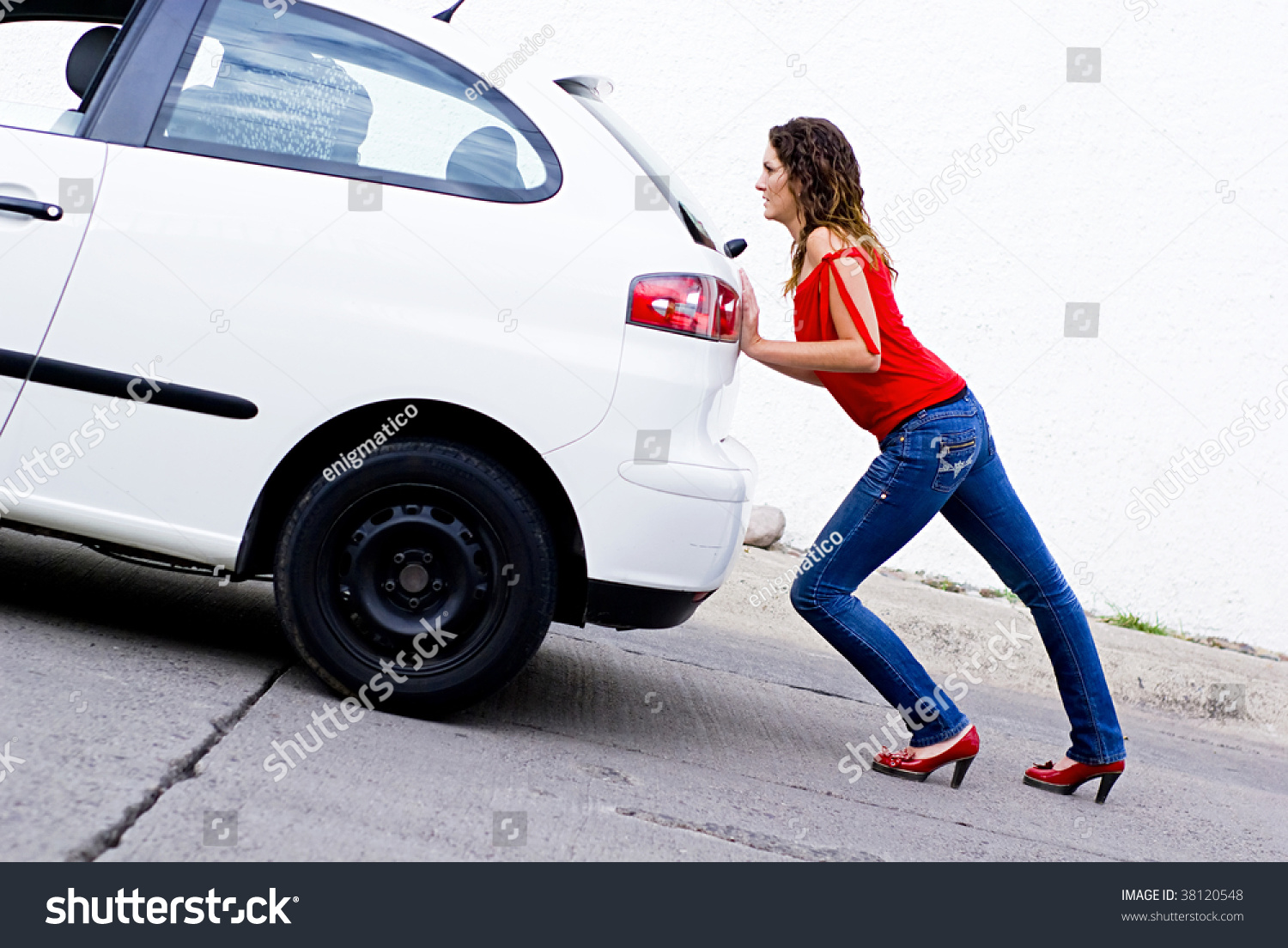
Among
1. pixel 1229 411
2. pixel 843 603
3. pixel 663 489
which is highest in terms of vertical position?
pixel 1229 411

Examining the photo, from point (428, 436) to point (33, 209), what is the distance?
3.43 ft

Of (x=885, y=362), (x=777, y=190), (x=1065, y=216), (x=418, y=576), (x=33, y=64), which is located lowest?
(x=418, y=576)

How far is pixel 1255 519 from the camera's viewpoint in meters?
5.99

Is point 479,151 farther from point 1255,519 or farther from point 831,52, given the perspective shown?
point 1255,519

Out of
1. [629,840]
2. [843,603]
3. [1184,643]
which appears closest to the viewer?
[629,840]

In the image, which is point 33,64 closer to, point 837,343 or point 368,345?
point 368,345

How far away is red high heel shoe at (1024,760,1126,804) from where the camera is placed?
3.51 m

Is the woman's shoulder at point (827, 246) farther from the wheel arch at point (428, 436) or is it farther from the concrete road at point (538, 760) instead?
the concrete road at point (538, 760)

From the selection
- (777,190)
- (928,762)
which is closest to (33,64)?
(777,190)

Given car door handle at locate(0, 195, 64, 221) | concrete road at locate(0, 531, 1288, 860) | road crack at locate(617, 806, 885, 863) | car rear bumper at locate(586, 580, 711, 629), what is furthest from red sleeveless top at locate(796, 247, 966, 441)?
car door handle at locate(0, 195, 64, 221)

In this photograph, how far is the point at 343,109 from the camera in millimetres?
2855
